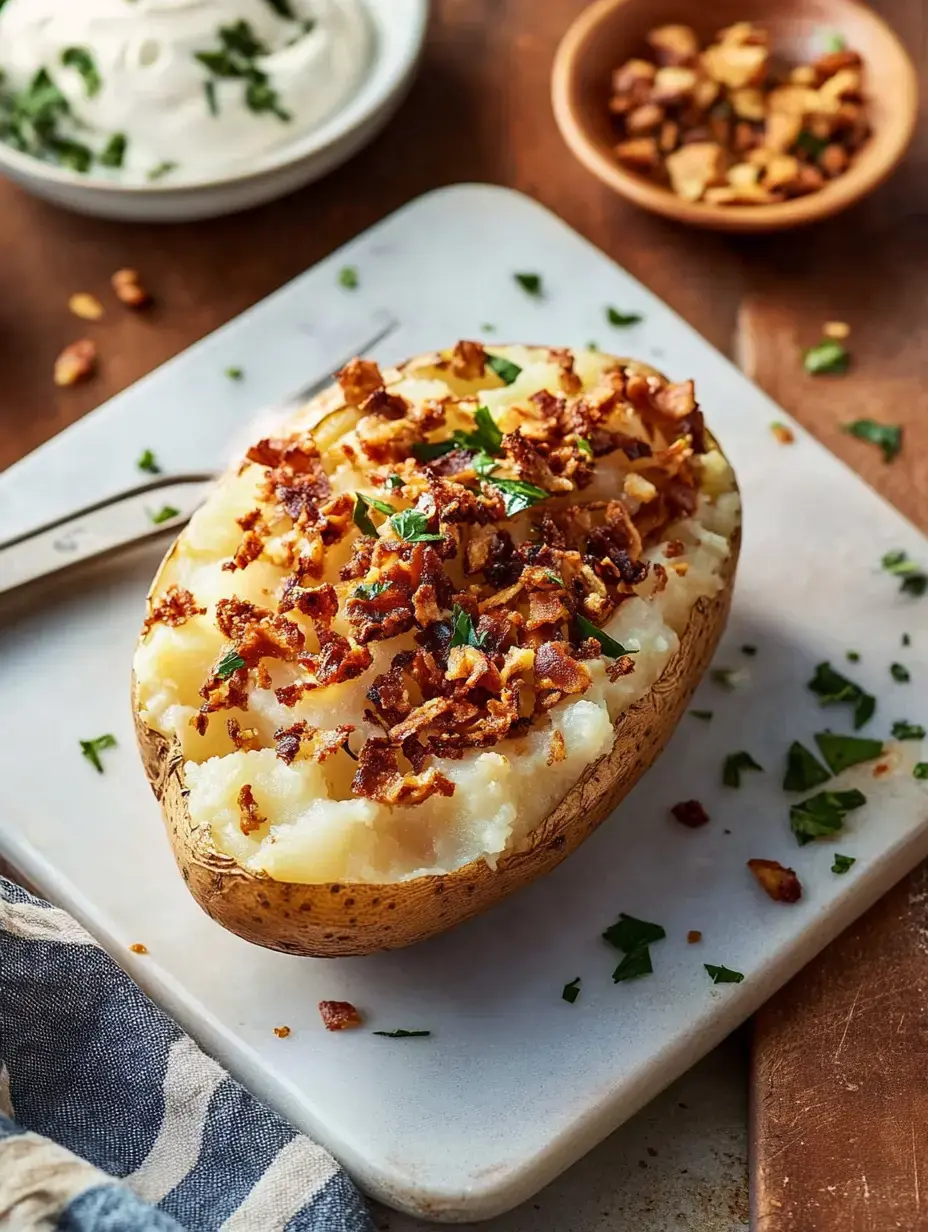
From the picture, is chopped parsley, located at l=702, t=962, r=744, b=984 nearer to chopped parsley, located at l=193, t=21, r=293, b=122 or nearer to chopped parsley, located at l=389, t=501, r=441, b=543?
chopped parsley, located at l=389, t=501, r=441, b=543

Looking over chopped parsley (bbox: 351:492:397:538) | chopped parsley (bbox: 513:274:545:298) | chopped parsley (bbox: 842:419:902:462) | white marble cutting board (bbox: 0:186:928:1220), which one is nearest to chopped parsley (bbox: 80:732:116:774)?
white marble cutting board (bbox: 0:186:928:1220)

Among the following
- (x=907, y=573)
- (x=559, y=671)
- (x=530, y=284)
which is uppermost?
(x=559, y=671)

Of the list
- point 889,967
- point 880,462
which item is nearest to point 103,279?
point 880,462

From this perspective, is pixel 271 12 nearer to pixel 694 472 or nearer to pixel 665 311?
pixel 665 311

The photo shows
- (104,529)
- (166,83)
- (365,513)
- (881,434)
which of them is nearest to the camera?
(365,513)

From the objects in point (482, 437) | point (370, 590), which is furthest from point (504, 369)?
point (370, 590)

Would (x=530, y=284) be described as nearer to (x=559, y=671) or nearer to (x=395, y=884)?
(x=559, y=671)
